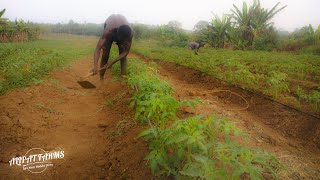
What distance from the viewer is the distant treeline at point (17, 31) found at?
1698 centimetres

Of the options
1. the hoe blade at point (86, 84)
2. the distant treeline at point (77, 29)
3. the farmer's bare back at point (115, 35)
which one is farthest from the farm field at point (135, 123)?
the distant treeline at point (77, 29)

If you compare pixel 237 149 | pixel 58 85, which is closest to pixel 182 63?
pixel 58 85

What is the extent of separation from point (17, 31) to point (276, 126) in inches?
817

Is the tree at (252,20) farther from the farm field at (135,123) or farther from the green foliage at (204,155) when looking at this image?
the green foliage at (204,155)

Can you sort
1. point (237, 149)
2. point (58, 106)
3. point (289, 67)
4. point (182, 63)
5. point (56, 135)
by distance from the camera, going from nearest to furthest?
point (237, 149)
point (56, 135)
point (58, 106)
point (289, 67)
point (182, 63)

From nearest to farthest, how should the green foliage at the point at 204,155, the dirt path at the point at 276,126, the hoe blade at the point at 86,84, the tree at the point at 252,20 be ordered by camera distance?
the green foliage at the point at 204,155
the dirt path at the point at 276,126
the hoe blade at the point at 86,84
the tree at the point at 252,20

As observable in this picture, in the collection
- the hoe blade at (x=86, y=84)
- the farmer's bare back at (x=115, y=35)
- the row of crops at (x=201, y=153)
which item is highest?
the farmer's bare back at (x=115, y=35)

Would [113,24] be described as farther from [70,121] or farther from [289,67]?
[289,67]

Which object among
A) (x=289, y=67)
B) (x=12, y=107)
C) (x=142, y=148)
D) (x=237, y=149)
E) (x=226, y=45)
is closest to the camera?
(x=237, y=149)

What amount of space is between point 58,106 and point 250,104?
10.4 feet

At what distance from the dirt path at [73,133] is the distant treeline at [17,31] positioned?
14.4 meters

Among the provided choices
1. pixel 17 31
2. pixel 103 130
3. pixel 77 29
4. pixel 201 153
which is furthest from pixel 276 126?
pixel 77 29

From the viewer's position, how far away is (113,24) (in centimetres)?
475

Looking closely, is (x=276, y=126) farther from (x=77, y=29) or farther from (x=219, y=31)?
(x=77, y=29)
